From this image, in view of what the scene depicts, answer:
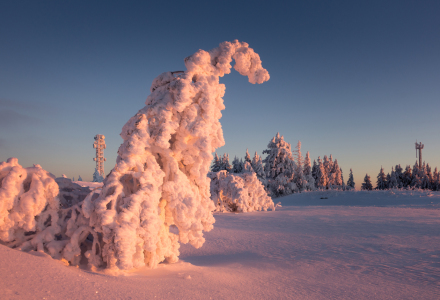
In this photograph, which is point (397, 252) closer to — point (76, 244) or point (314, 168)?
point (76, 244)

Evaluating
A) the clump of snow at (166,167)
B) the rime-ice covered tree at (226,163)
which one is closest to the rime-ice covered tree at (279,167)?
the rime-ice covered tree at (226,163)

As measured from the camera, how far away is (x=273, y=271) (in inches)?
167

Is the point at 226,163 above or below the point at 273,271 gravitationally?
above

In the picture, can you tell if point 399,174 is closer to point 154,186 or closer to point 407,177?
point 407,177

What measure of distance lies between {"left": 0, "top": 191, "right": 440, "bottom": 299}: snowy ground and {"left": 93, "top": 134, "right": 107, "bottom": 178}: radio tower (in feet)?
99.7

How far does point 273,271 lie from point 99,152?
3380cm

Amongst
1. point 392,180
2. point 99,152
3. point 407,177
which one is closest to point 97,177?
point 99,152

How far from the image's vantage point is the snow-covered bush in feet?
47.8

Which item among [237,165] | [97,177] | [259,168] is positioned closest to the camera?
[97,177]

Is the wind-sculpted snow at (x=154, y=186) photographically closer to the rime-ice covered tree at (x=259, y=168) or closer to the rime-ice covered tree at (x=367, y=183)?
the rime-ice covered tree at (x=259, y=168)

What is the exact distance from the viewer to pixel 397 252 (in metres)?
4.96

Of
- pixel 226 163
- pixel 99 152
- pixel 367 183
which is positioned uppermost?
pixel 99 152

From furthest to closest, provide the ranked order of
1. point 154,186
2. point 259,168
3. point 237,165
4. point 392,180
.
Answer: point 392,180 → point 237,165 → point 259,168 → point 154,186

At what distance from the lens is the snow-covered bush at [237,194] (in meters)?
14.6
